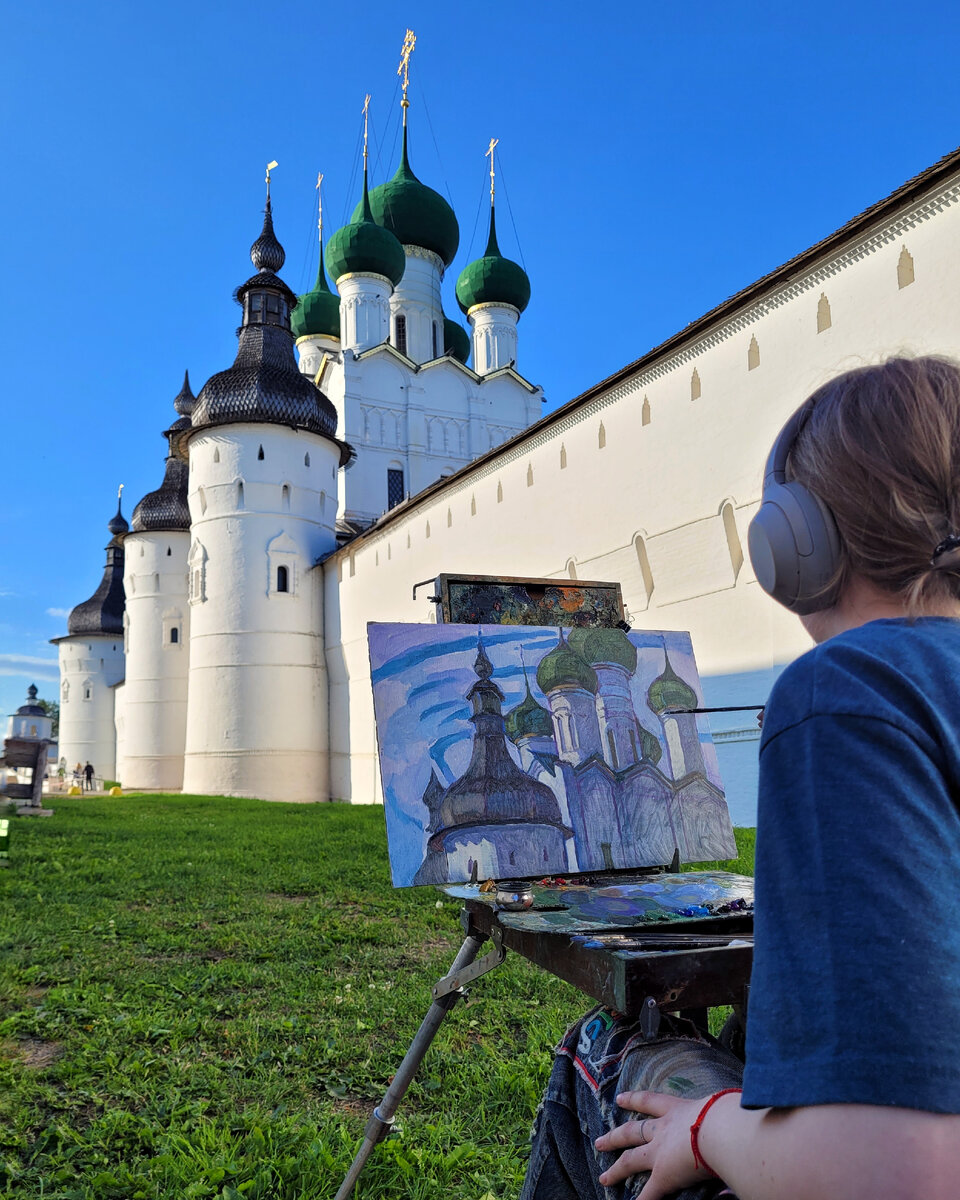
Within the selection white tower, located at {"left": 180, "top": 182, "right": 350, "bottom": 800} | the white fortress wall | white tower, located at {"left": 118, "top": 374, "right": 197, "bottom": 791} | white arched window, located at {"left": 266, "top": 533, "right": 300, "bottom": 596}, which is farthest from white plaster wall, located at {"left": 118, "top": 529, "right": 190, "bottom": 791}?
the white fortress wall

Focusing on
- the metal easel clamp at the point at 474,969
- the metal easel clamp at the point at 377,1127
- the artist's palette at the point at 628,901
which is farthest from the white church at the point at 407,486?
the metal easel clamp at the point at 377,1127

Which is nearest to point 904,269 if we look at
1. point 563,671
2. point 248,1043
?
point 563,671

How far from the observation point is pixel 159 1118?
2.64 metres

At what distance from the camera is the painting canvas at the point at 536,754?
234 cm

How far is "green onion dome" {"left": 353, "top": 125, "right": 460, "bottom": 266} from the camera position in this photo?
2611 cm

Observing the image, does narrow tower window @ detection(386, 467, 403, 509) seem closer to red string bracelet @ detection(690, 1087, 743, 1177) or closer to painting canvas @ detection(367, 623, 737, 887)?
painting canvas @ detection(367, 623, 737, 887)

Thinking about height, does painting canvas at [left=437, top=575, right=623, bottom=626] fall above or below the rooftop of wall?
below

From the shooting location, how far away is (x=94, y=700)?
105 ft

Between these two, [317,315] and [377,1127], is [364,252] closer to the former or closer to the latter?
[317,315]

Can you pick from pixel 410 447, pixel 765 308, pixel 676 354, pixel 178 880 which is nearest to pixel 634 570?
pixel 676 354

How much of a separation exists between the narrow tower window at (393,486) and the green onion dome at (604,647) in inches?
860

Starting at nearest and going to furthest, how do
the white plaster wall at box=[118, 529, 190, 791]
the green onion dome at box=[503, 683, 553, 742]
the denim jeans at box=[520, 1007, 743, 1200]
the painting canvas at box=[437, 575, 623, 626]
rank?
the denim jeans at box=[520, 1007, 743, 1200]
the green onion dome at box=[503, 683, 553, 742]
the painting canvas at box=[437, 575, 623, 626]
the white plaster wall at box=[118, 529, 190, 791]

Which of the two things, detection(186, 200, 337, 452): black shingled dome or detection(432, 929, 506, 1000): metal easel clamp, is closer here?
detection(432, 929, 506, 1000): metal easel clamp

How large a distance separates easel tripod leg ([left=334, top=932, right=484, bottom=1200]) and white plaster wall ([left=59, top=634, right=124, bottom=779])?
3241cm
